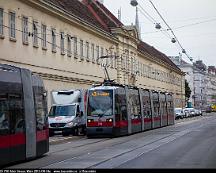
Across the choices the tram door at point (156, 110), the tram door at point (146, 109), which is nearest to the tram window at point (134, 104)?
the tram door at point (146, 109)

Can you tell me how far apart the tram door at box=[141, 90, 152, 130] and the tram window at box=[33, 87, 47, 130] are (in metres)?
22.0

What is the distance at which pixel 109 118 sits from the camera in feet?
110

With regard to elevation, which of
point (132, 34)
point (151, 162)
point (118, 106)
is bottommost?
point (151, 162)

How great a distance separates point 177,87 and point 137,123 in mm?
85547

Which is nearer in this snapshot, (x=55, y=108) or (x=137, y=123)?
(x=55, y=108)

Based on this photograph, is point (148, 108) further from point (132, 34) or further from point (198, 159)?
point (132, 34)

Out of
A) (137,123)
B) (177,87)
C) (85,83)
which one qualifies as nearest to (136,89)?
(137,123)

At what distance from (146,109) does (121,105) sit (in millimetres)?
8285

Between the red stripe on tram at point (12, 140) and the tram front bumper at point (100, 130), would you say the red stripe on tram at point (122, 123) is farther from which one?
the red stripe on tram at point (12, 140)

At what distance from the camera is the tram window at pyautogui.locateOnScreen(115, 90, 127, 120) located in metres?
34.0

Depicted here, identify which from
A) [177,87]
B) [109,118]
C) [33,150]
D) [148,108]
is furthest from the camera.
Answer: [177,87]

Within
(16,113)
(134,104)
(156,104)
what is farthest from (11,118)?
(156,104)

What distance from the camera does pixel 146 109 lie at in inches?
1683

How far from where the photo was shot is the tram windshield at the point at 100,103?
110 feet
